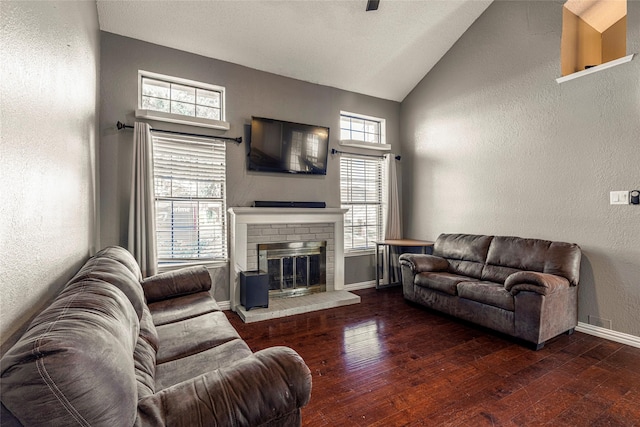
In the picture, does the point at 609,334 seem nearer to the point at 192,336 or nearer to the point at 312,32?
the point at 192,336

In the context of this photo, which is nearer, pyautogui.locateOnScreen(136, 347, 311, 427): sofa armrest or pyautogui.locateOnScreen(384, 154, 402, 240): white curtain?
pyautogui.locateOnScreen(136, 347, 311, 427): sofa armrest

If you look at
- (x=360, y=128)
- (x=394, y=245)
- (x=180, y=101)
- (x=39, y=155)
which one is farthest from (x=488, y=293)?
(x=180, y=101)

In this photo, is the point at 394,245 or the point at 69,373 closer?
the point at 69,373

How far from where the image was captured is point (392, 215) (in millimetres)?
4938

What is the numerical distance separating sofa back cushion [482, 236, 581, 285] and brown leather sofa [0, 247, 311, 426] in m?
2.96

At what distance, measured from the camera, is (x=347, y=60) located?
13.9 feet

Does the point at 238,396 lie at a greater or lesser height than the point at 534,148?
lesser

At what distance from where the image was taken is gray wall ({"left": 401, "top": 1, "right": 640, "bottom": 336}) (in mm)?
2807

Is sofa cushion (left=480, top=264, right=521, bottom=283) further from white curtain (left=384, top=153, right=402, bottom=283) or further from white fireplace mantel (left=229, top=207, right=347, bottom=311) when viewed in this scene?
white fireplace mantel (left=229, top=207, right=347, bottom=311)

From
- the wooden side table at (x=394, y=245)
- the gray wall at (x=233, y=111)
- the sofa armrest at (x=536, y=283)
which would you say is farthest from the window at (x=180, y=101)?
the sofa armrest at (x=536, y=283)

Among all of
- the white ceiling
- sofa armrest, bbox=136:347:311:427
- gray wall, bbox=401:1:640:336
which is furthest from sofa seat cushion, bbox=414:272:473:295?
the white ceiling

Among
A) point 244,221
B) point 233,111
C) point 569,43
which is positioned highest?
point 569,43

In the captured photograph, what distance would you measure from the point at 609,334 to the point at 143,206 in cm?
486

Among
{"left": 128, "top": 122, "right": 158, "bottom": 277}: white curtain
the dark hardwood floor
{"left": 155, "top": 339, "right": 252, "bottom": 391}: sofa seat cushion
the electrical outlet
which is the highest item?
{"left": 128, "top": 122, "right": 158, "bottom": 277}: white curtain
